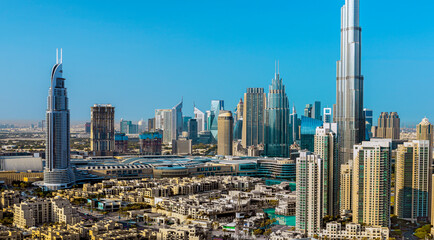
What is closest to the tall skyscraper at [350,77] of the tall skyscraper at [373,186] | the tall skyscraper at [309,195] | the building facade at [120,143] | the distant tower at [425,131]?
the distant tower at [425,131]

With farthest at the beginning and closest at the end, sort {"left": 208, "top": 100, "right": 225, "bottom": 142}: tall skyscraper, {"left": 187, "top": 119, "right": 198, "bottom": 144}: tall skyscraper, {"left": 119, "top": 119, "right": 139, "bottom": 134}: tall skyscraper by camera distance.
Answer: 1. {"left": 119, "top": 119, "right": 139, "bottom": 134}: tall skyscraper
2. {"left": 208, "top": 100, "right": 225, "bottom": 142}: tall skyscraper
3. {"left": 187, "top": 119, "right": 198, "bottom": 144}: tall skyscraper

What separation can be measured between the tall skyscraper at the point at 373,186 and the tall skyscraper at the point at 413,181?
93.9 inches

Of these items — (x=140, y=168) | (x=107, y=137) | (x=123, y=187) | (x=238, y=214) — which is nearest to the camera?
(x=238, y=214)

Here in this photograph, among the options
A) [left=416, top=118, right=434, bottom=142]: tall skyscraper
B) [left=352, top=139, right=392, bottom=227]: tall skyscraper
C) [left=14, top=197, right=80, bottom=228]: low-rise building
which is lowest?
[left=14, top=197, right=80, bottom=228]: low-rise building

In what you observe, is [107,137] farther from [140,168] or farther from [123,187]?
[123,187]

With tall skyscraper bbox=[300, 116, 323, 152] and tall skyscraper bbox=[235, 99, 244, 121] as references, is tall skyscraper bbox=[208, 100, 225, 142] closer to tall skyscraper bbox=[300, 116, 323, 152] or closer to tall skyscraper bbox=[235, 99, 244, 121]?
tall skyscraper bbox=[235, 99, 244, 121]

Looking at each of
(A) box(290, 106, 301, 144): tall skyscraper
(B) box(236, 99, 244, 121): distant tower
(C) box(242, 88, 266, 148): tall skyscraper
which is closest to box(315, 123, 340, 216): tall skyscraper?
(C) box(242, 88, 266, 148): tall skyscraper

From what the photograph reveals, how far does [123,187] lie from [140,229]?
26.9 ft

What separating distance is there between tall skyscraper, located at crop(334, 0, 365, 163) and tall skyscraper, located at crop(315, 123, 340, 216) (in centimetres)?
1314

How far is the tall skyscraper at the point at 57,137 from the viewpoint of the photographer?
2677 centimetres

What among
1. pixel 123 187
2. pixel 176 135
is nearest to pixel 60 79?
pixel 123 187

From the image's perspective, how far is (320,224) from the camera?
676 inches

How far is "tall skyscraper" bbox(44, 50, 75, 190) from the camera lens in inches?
1054

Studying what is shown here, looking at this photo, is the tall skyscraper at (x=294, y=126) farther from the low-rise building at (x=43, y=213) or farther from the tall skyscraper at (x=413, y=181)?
the low-rise building at (x=43, y=213)
